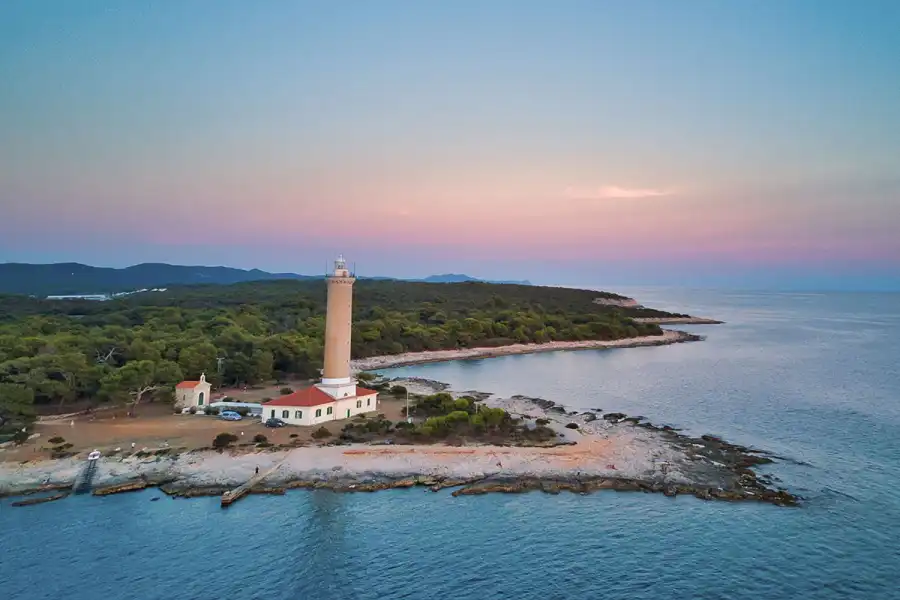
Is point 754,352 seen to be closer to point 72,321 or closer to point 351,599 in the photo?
point 351,599

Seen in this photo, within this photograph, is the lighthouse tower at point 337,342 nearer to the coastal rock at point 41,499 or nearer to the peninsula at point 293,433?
the peninsula at point 293,433

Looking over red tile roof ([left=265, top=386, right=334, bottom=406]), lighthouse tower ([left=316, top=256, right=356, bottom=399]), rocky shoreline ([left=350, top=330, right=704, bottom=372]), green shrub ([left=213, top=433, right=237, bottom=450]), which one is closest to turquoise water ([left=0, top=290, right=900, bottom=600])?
green shrub ([left=213, top=433, right=237, bottom=450])

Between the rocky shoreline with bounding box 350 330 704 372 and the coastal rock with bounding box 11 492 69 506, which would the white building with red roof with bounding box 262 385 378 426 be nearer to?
the coastal rock with bounding box 11 492 69 506

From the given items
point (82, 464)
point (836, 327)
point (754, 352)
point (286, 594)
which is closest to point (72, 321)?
point (82, 464)

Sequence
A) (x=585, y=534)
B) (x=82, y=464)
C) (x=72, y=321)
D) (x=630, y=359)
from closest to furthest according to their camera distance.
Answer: (x=585, y=534), (x=82, y=464), (x=72, y=321), (x=630, y=359)

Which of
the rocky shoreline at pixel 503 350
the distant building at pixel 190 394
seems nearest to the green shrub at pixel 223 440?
the distant building at pixel 190 394

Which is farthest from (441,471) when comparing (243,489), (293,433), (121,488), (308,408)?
(121,488)

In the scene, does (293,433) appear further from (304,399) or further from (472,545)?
(472,545)
